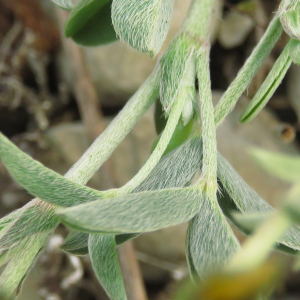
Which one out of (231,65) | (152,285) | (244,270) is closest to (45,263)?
(152,285)

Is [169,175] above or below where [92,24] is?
below

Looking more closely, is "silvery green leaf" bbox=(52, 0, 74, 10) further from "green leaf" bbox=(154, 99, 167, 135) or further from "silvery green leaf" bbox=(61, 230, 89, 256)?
"silvery green leaf" bbox=(61, 230, 89, 256)

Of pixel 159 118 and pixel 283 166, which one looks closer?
pixel 283 166

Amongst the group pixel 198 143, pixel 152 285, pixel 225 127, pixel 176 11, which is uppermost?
pixel 176 11

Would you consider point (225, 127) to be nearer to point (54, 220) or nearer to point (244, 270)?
point (54, 220)

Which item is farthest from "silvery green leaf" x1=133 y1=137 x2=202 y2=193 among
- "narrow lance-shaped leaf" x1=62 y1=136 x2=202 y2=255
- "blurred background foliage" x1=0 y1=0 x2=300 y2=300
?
"blurred background foliage" x1=0 y1=0 x2=300 y2=300

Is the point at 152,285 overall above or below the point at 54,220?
below

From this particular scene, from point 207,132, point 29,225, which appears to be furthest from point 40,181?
point 207,132

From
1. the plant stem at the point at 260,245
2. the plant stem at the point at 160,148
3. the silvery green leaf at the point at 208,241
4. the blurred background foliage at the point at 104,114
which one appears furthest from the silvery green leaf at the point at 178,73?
the blurred background foliage at the point at 104,114

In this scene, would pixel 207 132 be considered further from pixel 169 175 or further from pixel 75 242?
pixel 75 242
